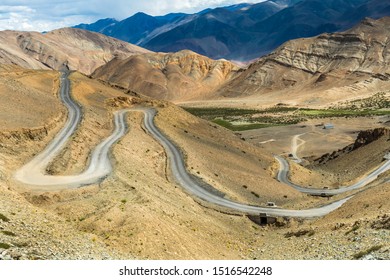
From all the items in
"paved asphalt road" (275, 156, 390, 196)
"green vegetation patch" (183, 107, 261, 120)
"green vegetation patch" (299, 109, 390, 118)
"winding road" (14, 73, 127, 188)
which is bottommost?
"paved asphalt road" (275, 156, 390, 196)

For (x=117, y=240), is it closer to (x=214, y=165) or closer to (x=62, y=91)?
(x=214, y=165)

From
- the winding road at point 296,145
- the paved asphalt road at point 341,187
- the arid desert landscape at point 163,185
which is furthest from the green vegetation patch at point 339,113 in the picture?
the paved asphalt road at point 341,187

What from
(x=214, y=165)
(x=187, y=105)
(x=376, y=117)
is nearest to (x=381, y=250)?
(x=214, y=165)

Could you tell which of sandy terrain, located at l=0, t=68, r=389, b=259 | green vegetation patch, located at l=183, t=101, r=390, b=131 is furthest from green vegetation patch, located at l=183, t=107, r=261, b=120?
sandy terrain, located at l=0, t=68, r=389, b=259

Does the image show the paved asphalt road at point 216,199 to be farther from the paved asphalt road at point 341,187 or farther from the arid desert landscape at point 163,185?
the paved asphalt road at point 341,187

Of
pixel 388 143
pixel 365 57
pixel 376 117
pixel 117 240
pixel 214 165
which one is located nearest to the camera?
pixel 117 240

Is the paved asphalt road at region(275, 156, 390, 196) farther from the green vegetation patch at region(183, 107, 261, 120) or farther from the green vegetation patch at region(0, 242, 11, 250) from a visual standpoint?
the green vegetation patch at region(183, 107, 261, 120)

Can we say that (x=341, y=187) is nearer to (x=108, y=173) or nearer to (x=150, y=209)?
(x=108, y=173)

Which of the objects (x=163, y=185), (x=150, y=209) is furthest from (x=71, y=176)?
(x=150, y=209)
